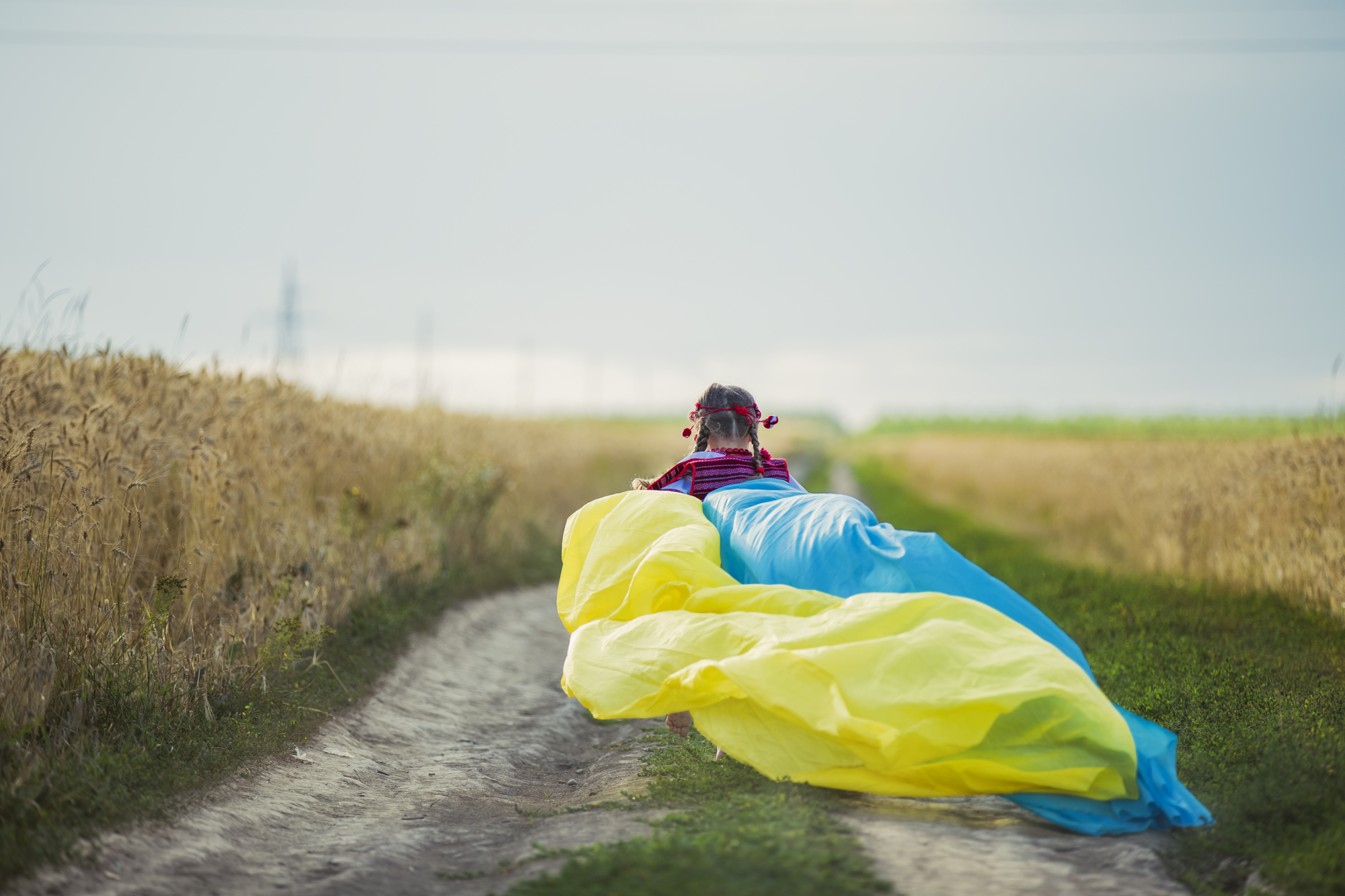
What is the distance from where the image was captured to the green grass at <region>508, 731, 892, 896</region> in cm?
273

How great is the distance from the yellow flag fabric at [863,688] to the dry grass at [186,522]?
2.36m

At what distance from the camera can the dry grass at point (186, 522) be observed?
4.38 m

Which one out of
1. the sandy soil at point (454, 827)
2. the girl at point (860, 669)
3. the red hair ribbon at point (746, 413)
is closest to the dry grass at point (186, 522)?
the sandy soil at point (454, 827)

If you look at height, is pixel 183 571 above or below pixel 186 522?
below

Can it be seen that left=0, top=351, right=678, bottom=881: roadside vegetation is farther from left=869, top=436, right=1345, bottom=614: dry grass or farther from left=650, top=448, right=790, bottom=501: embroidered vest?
left=869, top=436, right=1345, bottom=614: dry grass

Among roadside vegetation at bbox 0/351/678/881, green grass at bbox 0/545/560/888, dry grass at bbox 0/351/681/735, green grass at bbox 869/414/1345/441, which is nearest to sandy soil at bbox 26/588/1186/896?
green grass at bbox 0/545/560/888

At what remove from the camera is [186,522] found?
20.1 feet

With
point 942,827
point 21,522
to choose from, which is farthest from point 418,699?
point 942,827

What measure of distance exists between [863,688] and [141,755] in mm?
3129

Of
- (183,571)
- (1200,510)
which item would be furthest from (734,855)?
(1200,510)

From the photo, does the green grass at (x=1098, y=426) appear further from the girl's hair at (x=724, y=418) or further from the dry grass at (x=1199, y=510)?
the girl's hair at (x=724, y=418)

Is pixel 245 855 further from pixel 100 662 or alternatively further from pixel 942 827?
pixel 942 827

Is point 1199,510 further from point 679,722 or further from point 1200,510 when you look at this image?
point 679,722

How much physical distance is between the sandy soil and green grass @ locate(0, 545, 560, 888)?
0.11m
